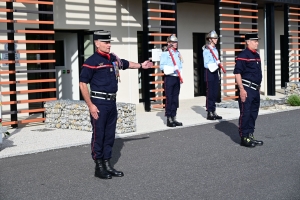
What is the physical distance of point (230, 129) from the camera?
11.6 meters

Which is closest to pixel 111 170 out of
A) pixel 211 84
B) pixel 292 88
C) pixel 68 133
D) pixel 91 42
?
pixel 68 133

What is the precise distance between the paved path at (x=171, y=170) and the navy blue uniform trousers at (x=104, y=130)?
0.40m

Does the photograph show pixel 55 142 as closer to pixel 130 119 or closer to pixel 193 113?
pixel 130 119

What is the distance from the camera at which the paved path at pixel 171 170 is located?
638 centimetres

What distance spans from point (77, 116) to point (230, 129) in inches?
133

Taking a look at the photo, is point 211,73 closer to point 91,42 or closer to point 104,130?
point 91,42

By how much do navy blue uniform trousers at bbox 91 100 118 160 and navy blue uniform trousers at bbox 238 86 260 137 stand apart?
2.93 m

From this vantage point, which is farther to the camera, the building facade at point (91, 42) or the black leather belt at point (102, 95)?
the building facade at point (91, 42)

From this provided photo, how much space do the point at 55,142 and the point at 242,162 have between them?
13.0 feet

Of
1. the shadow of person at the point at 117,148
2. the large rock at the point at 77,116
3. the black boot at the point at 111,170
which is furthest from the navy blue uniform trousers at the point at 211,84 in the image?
the black boot at the point at 111,170

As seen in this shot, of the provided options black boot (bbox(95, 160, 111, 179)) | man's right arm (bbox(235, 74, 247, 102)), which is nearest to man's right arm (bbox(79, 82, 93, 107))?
black boot (bbox(95, 160, 111, 179))

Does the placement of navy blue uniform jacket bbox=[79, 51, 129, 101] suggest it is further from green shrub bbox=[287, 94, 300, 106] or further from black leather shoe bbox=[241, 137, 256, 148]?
green shrub bbox=[287, 94, 300, 106]

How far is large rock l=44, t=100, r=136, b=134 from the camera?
1116cm

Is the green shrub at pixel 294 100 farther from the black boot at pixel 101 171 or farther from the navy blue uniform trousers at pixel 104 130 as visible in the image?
the black boot at pixel 101 171
